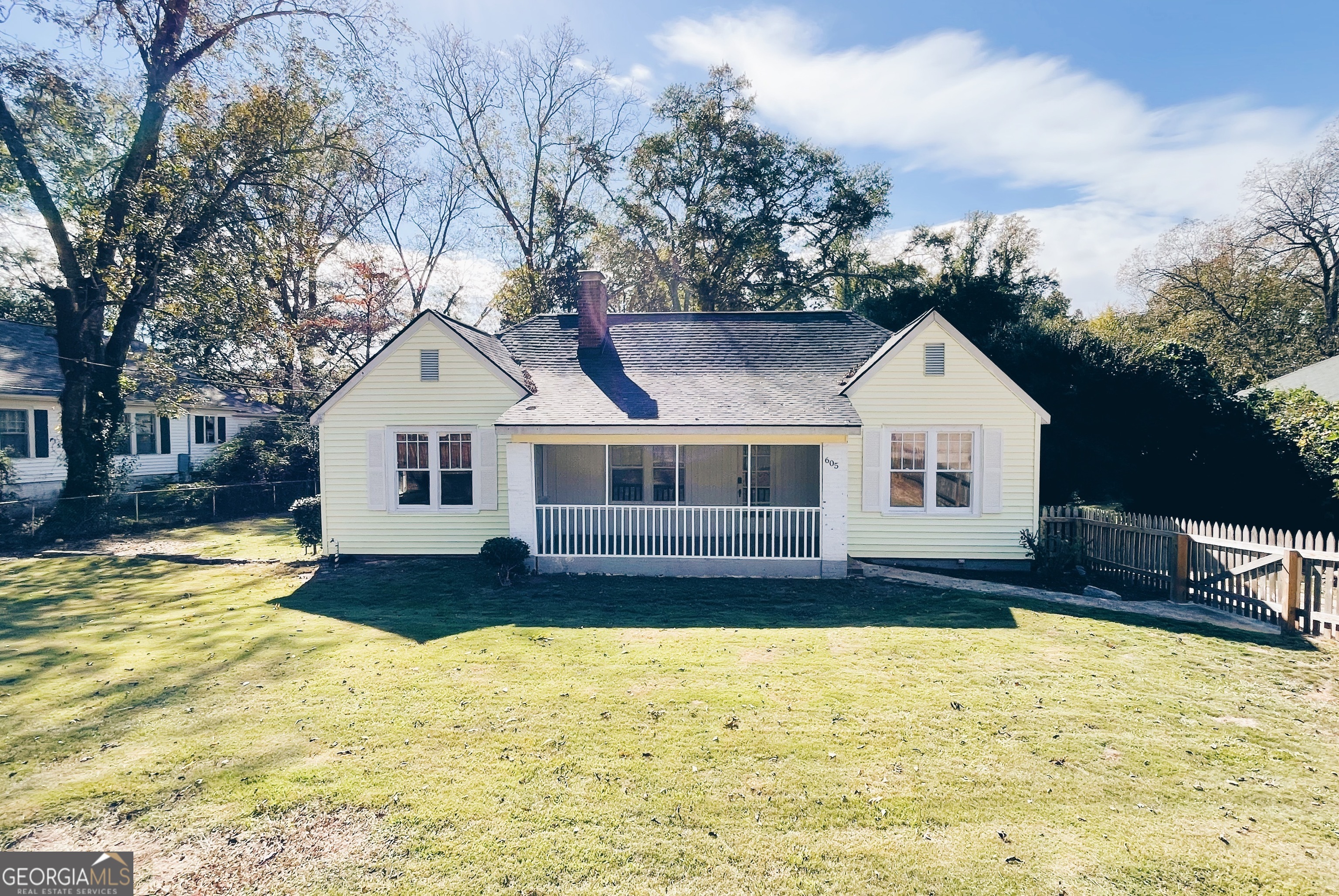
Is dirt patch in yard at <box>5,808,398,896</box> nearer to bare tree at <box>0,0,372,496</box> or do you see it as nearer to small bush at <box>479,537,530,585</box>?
small bush at <box>479,537,530,585</box>

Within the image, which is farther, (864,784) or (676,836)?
(864,784)

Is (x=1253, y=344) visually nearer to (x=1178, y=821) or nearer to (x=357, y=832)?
(x=1178, y=821)

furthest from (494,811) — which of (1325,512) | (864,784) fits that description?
(1325,512)

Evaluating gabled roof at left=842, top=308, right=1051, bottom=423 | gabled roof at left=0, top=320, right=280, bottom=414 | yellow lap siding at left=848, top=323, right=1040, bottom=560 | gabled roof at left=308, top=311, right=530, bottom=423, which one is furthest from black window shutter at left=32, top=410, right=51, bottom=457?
yellow lap siding at left=848, top=323, right=1040, bottom=560

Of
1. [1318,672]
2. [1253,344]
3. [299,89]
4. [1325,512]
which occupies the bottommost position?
[1318,672]

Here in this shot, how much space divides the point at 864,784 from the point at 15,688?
909 centimetres

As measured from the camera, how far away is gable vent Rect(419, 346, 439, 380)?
43.3ft

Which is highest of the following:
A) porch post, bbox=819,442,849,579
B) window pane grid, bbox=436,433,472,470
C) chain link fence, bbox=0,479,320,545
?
window pane grid, bbox=436,433,472,470

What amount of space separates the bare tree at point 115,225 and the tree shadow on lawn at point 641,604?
42.2ft

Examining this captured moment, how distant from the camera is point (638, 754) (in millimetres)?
5309

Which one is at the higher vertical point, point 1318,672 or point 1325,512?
point 1325,512

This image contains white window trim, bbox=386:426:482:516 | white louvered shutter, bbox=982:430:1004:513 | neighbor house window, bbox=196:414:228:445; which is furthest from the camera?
neighbor house window, bbox=196:414:228:445

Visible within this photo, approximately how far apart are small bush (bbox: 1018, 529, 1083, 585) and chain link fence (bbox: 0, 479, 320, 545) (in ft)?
77.3

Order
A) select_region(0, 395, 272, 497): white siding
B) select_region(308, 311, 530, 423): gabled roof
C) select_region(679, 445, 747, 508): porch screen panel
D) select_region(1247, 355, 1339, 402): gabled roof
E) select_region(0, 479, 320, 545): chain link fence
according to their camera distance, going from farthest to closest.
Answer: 1. select_region(0, 395, 272, 497): white siding
2. select_region(1247, 355, 1339, 402): gabled roof
3. select_region(0, 479, 320, 545): chain link fence
4. select_region(679, 445, 747, 508): porch screen panel
5. select_region(308, 311, 530, 423): gabled roof
